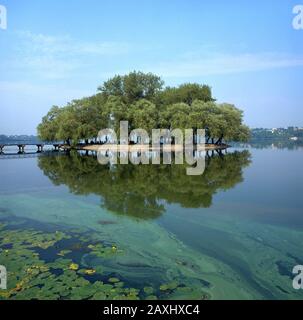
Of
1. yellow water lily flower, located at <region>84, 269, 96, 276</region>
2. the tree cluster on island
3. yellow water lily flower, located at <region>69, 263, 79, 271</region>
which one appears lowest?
yellow water lily flower, located at <region>84, 269, 96, 276</region>

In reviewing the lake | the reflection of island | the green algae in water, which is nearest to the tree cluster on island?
the reflection of island

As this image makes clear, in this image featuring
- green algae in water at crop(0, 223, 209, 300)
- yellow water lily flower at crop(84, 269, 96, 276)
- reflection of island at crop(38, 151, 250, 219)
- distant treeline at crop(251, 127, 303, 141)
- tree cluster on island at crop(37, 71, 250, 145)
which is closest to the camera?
green algae in water at crop(0, 223, 209, 300)

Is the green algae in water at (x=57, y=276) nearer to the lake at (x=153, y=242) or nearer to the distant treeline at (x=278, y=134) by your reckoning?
the lake at (x=153, y=242)

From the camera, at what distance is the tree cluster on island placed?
49.6 meters

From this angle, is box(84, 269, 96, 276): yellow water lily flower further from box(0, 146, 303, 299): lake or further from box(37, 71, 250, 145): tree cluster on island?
box(37, 71, 250, 145): tree cluster on island

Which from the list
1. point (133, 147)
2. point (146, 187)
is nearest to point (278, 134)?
point (133, 147)

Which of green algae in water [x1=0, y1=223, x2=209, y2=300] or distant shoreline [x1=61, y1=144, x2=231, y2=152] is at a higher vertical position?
distant shoreline [x1=61, y1=144, x2=231, y2=152]

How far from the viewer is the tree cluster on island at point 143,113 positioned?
163ft

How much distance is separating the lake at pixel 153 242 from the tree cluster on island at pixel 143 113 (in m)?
33.2

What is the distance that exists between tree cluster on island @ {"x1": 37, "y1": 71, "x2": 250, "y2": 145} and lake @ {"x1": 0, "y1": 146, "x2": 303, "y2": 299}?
33188 millimetres

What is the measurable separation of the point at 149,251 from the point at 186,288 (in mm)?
2175

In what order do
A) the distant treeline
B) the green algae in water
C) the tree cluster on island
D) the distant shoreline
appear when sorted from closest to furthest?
the green algae in water → the tree cluster on island → the distant shoreline → the distant treeline

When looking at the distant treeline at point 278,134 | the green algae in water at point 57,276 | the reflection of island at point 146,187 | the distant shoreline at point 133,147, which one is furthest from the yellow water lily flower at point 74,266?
the distant treeline at point 278,134

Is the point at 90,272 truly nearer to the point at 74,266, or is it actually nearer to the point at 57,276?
the point at 74,266
